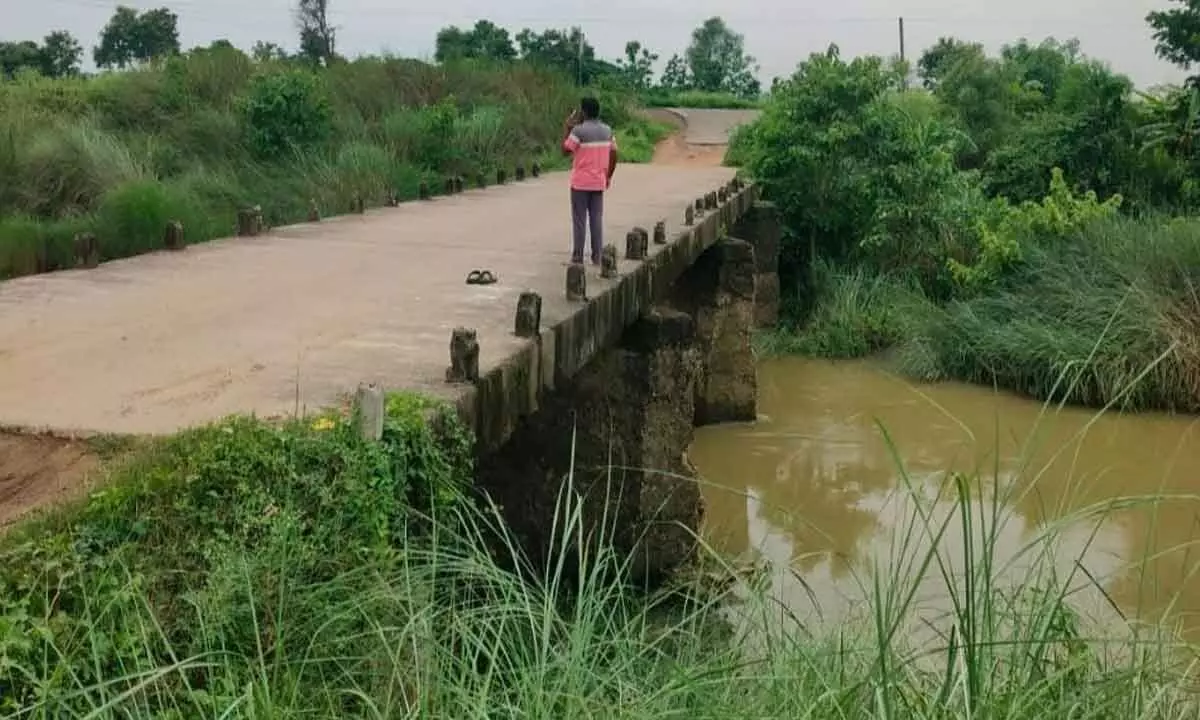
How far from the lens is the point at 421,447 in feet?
13.9

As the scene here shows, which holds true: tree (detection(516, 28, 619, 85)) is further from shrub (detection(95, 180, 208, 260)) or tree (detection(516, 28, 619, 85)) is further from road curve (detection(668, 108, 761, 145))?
shrub (detection(95, 180, 208, 260))

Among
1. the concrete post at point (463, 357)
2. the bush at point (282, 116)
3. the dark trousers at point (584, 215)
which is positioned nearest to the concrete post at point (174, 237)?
the dark trousers at point (584, 215)

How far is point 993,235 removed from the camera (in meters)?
15.4

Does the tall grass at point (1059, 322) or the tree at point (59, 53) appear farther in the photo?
the tree at point (59, 53)

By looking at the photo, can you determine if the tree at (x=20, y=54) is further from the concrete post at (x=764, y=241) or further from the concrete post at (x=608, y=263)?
the concrete post at (x=608, y=263)

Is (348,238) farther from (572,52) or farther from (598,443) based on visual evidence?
(572,52)

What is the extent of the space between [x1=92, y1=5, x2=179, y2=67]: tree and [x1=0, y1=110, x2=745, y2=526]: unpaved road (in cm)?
3427

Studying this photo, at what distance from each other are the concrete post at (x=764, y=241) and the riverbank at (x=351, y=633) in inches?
468

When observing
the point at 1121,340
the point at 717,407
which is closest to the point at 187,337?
the point at 717,407

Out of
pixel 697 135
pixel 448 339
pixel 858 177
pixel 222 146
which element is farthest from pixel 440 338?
pixel 697 135

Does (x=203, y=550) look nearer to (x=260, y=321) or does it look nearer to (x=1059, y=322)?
(x=260, y=321)

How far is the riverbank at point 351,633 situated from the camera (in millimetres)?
2850

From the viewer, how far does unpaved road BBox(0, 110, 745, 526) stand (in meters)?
4.50

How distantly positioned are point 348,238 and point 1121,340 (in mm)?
7636
